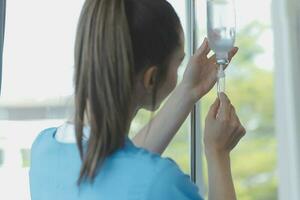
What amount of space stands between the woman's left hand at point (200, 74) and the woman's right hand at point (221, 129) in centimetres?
20

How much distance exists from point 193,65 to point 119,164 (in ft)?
1.33

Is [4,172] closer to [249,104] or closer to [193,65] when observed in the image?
[193,65]

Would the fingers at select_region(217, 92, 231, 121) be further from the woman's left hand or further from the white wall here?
the white wall

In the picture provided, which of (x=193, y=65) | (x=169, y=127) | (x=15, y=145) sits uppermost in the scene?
(x=193, y=65)

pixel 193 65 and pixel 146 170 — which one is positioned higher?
pixel 193 65

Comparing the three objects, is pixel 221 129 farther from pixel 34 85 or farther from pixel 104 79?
pixel 34 85

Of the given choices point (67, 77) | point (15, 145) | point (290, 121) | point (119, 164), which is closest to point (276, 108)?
point (290, 121)

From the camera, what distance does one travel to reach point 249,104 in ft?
7.48

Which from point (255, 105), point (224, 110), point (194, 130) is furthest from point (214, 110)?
point (255, 105)

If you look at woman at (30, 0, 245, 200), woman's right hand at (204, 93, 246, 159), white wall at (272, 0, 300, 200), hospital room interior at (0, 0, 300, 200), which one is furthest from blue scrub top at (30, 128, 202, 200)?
white wall at (272, 0, 300, 200)

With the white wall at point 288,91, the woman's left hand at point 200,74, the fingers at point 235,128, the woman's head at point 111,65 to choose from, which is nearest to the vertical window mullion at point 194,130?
the white wall at point 288,91

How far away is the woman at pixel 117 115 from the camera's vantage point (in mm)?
823

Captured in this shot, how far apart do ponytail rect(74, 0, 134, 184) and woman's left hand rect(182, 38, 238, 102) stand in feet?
1.14

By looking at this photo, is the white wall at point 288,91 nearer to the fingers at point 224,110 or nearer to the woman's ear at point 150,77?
the fingers at point 224,110
